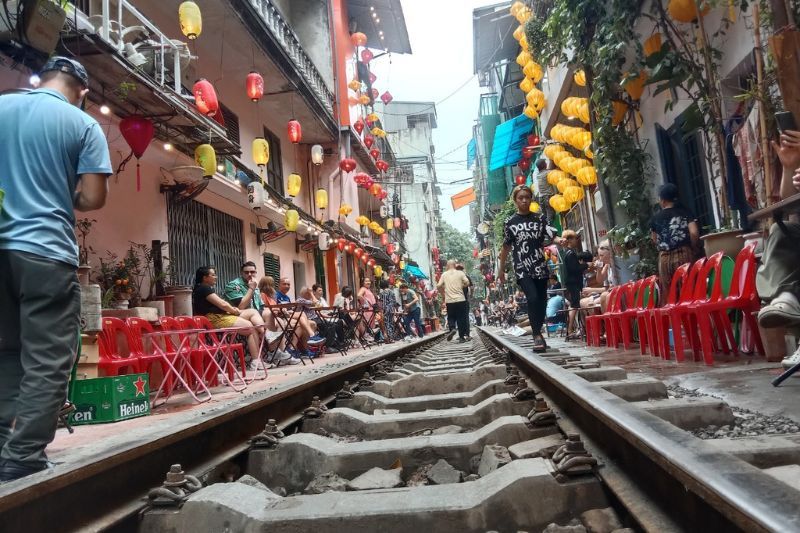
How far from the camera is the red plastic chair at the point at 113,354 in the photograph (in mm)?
4996

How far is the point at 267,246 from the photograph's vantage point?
49.2ft

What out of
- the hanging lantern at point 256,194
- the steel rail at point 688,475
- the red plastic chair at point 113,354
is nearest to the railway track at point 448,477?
the steel rail at point 688,475

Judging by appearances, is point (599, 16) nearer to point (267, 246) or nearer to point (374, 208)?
point (267, 246)

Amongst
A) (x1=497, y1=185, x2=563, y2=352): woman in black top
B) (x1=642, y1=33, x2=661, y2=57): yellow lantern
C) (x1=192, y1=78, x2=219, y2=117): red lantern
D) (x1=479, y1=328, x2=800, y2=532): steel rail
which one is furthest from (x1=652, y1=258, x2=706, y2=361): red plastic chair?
(x1=192, y1=78, x2=219, y2=117): red lantern

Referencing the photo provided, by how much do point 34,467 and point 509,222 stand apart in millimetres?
5199

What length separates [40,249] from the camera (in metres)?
2.45

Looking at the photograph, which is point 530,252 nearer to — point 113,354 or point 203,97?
point 113,354

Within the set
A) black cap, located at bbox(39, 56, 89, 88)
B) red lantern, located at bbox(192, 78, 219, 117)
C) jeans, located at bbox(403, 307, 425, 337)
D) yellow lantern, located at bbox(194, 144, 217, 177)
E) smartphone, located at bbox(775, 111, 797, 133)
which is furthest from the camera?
jeans, located at bbox(403, 307, 425, 337)

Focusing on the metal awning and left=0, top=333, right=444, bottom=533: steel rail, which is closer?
left=0, top=333, right=444, bottom=533: steel rail

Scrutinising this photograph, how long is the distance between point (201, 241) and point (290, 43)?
691 cm

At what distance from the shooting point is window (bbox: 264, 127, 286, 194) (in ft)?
51.8

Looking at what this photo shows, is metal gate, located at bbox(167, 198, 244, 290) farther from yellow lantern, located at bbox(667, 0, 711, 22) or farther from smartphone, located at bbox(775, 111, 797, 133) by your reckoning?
smartphone, located at bbox(775, 111, 797, 133)

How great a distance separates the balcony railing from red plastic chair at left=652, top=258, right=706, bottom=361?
923cm

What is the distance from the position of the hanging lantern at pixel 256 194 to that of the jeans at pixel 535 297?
713cm
